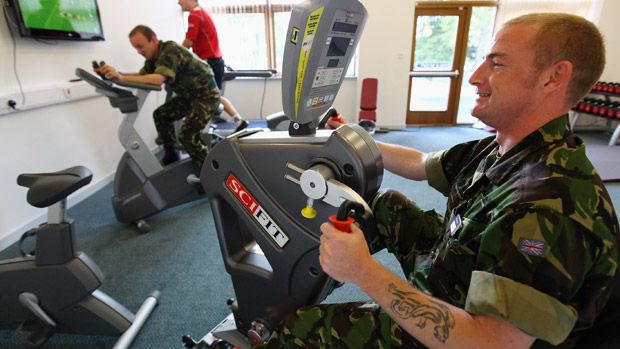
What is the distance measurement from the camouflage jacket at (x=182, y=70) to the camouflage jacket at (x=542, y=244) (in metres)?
2.42

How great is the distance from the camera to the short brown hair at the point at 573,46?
2.68 ft

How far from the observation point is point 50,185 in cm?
129

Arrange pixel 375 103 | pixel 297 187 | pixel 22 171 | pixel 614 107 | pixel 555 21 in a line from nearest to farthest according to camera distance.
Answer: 1. pixel 555 21
2. pixel 297 187
3. pixel 22 171
4. pixel 614 107
5. pixel 375 103

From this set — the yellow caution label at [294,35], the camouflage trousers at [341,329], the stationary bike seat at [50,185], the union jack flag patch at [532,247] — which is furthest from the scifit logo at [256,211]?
the stationary bike seat at [50,185]

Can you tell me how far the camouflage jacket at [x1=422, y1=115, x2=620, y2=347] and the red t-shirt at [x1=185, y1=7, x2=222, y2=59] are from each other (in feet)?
13.6

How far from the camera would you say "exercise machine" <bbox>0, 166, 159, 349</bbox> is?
4.38 ft

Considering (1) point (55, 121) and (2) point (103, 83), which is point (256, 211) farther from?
(1) point (55, 121)

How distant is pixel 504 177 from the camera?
0.85 meters

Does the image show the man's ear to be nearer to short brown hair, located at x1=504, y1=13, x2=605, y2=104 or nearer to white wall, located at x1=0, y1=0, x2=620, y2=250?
short brown hair, located at x1=504, y1=13, x2=605, y2=104

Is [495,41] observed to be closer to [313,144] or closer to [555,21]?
[555,21]

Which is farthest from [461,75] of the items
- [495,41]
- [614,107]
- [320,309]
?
[320,309]

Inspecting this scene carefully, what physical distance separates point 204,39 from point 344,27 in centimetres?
392

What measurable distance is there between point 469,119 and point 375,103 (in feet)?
6.00

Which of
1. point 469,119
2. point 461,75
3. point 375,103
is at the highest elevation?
point 461,75
